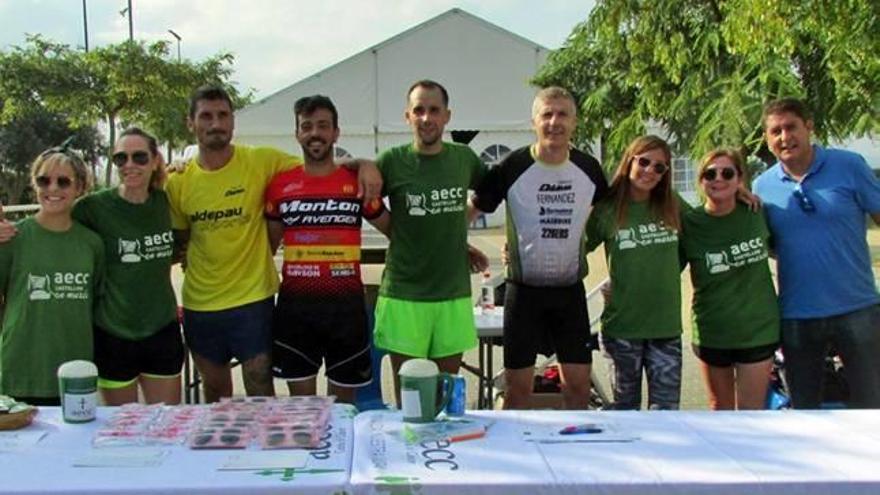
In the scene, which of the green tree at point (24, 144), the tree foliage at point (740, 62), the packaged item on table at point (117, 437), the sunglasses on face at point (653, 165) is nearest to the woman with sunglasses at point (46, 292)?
the packaged item on table at point (117, 437)

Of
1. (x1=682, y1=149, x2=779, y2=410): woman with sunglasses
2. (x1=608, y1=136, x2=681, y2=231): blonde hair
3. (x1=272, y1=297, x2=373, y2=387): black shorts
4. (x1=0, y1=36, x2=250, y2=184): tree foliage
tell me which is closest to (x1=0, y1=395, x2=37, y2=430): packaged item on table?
(x1=272, y1=297, x2=373, y2=387): black shorts

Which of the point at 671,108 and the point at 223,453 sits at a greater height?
the point at 671,108

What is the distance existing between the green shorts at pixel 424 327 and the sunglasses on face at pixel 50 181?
1.50 metres

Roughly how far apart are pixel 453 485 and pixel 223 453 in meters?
0.69

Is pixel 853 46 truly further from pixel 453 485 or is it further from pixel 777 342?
pixel 453 485

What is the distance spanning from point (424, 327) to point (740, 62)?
9352 millimetres

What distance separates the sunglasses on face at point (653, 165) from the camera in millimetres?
3977

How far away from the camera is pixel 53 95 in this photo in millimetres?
21750

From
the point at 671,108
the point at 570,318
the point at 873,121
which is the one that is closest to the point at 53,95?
the point at 671,108

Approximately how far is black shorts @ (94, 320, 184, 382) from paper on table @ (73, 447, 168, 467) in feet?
4.64

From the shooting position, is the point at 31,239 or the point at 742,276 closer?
the point at 31,239

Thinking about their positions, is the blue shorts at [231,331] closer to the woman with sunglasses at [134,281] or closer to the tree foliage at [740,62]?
the woman with sunglasses at [134,281]

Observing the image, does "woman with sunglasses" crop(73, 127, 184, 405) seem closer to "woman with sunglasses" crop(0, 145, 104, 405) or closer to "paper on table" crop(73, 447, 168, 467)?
"woman with sunglasses" crop(0, 145, 104, 405)

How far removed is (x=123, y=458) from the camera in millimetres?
2385
